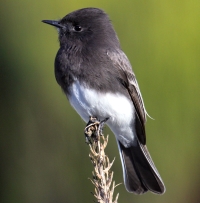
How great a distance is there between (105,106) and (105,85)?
128mm

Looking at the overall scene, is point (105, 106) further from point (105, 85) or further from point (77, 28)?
point (77, 28)

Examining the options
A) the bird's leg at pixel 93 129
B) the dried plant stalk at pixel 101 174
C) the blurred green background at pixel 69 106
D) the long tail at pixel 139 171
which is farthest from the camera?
the blurred green background at pixel 69 106

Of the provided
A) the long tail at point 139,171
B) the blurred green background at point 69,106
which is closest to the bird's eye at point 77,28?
Result: the blurred green background at point 69,106

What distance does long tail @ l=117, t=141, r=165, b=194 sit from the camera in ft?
11.1

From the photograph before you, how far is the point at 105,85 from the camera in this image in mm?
3307

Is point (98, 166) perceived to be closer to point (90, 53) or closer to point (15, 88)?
point (90, 53)

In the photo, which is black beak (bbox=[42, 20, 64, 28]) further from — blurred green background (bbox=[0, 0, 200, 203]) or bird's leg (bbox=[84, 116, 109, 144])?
bird's leg (bbox=[84, 116, 109, 144])

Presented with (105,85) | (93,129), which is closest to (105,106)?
(105,85)

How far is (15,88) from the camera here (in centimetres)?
392

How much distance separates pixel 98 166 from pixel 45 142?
1.50m

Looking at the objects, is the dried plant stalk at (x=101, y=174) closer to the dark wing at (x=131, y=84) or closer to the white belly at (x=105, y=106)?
the white belly at (x=105, y=106)

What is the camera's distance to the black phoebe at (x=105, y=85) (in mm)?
3279

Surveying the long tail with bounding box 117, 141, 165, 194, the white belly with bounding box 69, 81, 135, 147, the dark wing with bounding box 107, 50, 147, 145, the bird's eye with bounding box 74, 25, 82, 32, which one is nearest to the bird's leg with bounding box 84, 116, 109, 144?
the white belly with bounding box 69, 81, 135, 147

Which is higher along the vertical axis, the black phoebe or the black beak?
the black beak
